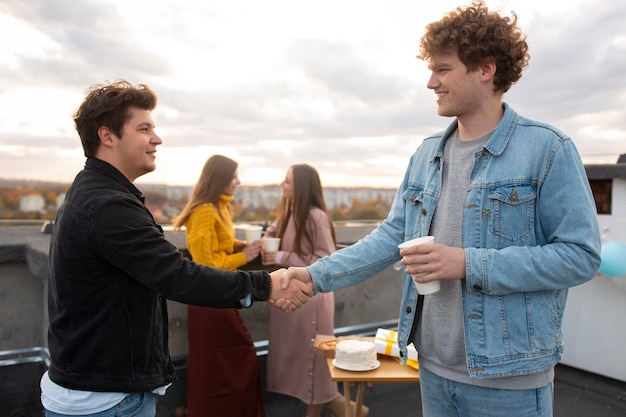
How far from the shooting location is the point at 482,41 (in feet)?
5.84

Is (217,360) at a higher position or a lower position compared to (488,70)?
lower

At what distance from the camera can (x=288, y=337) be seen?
12.9 ft

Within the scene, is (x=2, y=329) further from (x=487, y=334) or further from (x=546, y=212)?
(x=546, y=212)

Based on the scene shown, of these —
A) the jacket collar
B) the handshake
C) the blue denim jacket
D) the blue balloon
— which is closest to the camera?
the blue denim jacket

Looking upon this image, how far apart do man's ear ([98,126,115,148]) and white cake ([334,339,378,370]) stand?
5.61 feet

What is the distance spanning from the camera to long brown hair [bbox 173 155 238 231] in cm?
400

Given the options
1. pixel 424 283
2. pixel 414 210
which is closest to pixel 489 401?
pixel 424 283

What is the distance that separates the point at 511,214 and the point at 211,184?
9.26 ft

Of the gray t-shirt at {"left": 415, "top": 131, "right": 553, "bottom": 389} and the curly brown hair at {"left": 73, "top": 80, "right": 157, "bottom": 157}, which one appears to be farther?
the curly brown hair at {"left": 73, "top": 80, "right": 157, "bottom": 157}

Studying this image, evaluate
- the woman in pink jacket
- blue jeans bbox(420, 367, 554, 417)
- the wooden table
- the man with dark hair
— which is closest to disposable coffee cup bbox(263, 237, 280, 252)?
the woman in pink jacket

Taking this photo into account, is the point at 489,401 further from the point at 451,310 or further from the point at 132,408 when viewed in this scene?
the point at 132,408

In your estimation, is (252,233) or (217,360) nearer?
(217,360)

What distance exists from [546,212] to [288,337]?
8.72ft

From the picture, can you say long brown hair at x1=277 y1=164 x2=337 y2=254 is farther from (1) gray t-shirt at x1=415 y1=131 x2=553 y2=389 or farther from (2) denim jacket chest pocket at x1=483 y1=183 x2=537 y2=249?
(2) denim jacket chest pocket at x1=483 y1=183 x2=537 y2=249
